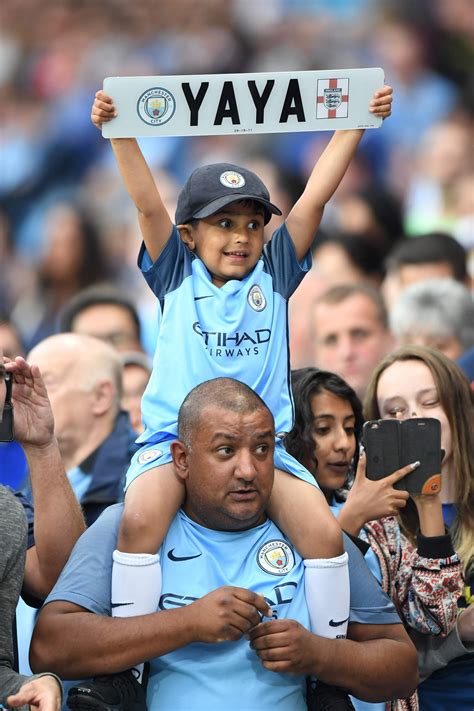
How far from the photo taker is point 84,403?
5781mm

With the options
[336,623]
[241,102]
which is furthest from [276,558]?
[241,102]

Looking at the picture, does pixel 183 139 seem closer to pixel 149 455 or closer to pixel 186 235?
pixel 186 235

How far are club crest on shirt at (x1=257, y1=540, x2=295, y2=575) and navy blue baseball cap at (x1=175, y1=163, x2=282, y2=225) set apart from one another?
1105 mm

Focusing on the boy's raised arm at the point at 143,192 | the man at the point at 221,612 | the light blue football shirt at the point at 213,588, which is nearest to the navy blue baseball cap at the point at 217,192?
the boy's raised arm at the point at 143,192

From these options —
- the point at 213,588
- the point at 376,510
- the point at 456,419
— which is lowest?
the point at 213,588

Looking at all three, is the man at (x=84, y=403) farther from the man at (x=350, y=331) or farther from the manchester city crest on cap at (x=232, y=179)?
the manchester city crest on cap at (x=232, y=179)

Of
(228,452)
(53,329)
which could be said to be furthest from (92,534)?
(53,329)

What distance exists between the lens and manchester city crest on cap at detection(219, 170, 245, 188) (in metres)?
4.26

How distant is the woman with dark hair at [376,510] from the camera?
4.12 metres

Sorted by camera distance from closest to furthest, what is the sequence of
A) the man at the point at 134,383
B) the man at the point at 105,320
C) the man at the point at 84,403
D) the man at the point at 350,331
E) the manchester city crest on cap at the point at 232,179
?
the manchester city crest on cap at the point at 232,179 < the man at the point at 84,403 < the man at the point at 134,383 < the man at the point at 350,331 < the man at the point at 105,320

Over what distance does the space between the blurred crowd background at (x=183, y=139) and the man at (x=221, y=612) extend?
6354 mm

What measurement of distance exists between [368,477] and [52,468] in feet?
3.40

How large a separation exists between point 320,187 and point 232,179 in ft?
1.02

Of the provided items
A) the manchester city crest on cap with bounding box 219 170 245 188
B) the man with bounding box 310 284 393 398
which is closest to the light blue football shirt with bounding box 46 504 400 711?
the manchester city crest on cap with bounding box 219 170 245 188
